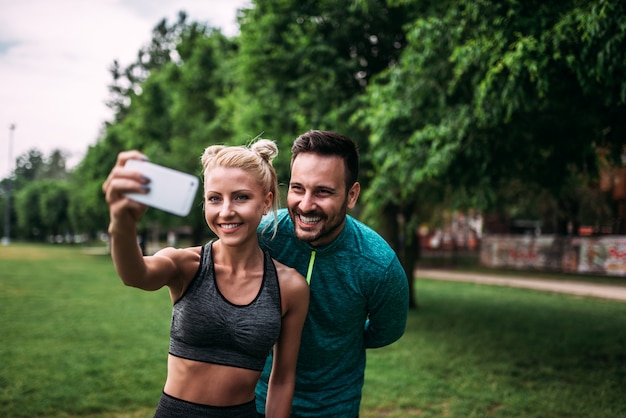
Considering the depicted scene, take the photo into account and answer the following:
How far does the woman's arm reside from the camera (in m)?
2.28

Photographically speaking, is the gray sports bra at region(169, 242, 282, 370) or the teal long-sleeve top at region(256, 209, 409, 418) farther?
the teal long-sleeve top at region(256, 209, 409, 418)

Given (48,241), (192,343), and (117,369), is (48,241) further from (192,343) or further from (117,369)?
(192,343)

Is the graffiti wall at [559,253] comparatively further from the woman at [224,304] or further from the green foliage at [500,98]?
the woman at [224,304]

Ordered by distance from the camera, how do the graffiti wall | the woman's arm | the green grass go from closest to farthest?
the woman's arm < the green grass < the graffiti wall

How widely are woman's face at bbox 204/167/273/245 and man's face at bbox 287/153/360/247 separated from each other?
0.39m

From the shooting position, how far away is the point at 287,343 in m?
2.29

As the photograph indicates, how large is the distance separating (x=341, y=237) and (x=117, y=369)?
6.08m

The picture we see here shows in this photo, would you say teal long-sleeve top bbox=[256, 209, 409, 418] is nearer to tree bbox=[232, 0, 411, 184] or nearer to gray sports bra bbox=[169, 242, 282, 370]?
gray sports bra bbox=[169, 242, 282, 370]

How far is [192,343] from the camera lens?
6.94 feet

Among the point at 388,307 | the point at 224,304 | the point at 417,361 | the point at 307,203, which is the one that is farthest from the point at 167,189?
the point at 417,361

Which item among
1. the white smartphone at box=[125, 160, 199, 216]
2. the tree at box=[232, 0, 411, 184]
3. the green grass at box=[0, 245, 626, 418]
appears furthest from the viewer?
the tree at box=[232, 0, 411, 184]

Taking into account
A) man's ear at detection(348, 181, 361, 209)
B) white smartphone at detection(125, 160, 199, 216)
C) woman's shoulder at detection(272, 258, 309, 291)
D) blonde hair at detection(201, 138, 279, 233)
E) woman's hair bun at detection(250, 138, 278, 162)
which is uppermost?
woman's hair bun at detection(250, 138, 278, 162)

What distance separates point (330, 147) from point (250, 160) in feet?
1.70

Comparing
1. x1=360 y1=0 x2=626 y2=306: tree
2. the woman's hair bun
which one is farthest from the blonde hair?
x1=360 y1=0 x2=626 y2=306: tree
